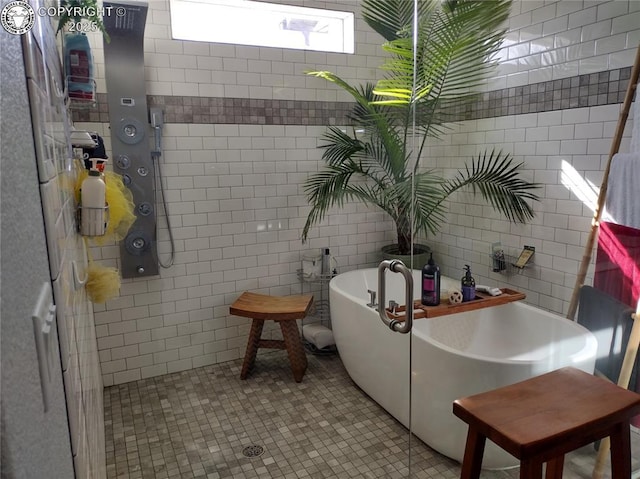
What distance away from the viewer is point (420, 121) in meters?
2.72

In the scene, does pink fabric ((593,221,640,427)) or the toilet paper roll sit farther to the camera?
the toilet paper roll

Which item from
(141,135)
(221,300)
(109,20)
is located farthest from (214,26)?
(221,300)

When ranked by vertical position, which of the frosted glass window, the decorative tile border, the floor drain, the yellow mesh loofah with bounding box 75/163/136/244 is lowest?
the floor drain

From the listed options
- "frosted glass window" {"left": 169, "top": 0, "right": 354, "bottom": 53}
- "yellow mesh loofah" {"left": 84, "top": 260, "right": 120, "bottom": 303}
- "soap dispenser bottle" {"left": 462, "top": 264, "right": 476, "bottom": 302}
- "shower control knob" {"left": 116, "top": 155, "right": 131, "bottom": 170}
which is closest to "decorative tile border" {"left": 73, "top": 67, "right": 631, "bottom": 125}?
"shower control knob" {"left": 116, "top": 155, "right": 131, "bottom": 170}

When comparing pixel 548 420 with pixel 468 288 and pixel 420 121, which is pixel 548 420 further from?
pixel 420 121

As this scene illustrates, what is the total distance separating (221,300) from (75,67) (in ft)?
6.96

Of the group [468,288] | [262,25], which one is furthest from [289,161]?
[468,288]

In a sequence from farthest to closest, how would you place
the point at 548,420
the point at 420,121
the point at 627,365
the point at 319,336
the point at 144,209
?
1. the point at 319,336
2. the point at 144,209
3. the point at 420,121
4. the point at 627,365
5. the point at 548,420

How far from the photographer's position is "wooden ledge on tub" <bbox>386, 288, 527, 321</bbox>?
8.09ft

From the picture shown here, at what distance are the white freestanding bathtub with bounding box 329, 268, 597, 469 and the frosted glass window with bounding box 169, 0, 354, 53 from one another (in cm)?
199

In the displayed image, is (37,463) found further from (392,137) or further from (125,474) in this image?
(392,137)

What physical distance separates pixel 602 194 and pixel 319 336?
2.22 metres

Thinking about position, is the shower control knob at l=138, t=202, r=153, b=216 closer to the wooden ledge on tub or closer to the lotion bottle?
the lotion bottle

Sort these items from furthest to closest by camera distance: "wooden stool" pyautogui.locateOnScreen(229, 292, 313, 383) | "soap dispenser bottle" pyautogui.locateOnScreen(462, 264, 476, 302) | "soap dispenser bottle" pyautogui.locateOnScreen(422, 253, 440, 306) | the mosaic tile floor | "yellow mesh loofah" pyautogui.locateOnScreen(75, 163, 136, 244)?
"wooden stool" pyautogui.locateOnScreen(229, 292, 313, 383), "soap dispenser bottle" pyautogui.locateOnScreen(462, 264, 476, 302), "soap dispenser bottle" pyautogui.locateOnScreen(422, 253, 440, 306), the mosaic tile floor, "yellow mesh loofah" pyautogui.locateOnScreen(75, 163, 136, 244)
